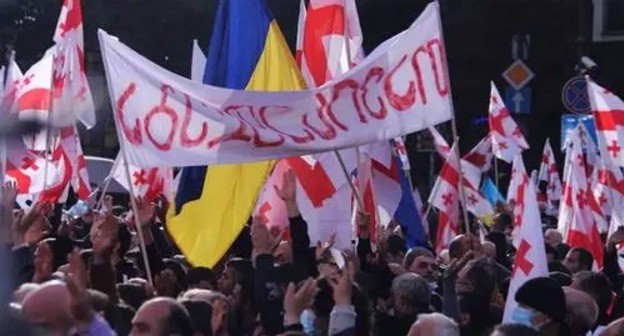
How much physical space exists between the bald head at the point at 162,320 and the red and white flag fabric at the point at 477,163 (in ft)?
37.8

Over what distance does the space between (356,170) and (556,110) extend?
22984mm

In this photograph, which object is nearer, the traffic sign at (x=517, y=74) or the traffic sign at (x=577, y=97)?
the traffic sign at (x=577, y=97)

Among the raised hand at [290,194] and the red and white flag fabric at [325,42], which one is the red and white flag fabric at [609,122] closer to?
the red and white flag fabric at [325,42]

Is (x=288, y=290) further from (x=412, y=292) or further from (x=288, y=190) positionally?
(x=288, y=190)

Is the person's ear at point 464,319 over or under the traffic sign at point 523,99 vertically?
over

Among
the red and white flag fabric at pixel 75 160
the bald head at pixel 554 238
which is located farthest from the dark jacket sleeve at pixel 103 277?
the bald head at pixel 554 238

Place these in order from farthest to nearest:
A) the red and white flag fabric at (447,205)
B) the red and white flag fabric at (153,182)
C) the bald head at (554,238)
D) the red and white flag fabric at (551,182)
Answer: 1. the red and white flag fabric at (551,182)
2. the red and white flag fabric at (447,205)
3. the red and white flag fabric at (153,182)
4. the bald head at (554,238)

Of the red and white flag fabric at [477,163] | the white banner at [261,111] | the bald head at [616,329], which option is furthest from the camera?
the red and white flag fabric at [477,163]

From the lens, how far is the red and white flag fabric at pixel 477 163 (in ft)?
56.8

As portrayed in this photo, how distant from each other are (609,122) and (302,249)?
5181 millimetres

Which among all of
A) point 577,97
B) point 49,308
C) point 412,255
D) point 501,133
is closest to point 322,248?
point 412,255

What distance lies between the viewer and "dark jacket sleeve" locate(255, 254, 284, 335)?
7633 mm

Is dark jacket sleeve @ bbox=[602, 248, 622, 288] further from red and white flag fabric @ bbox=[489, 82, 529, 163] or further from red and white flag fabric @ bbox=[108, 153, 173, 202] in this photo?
red and white flag fabric @ bbox=[489, 82, 529, 163]

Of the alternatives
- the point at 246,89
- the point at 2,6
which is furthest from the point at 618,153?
the point at 2,6
